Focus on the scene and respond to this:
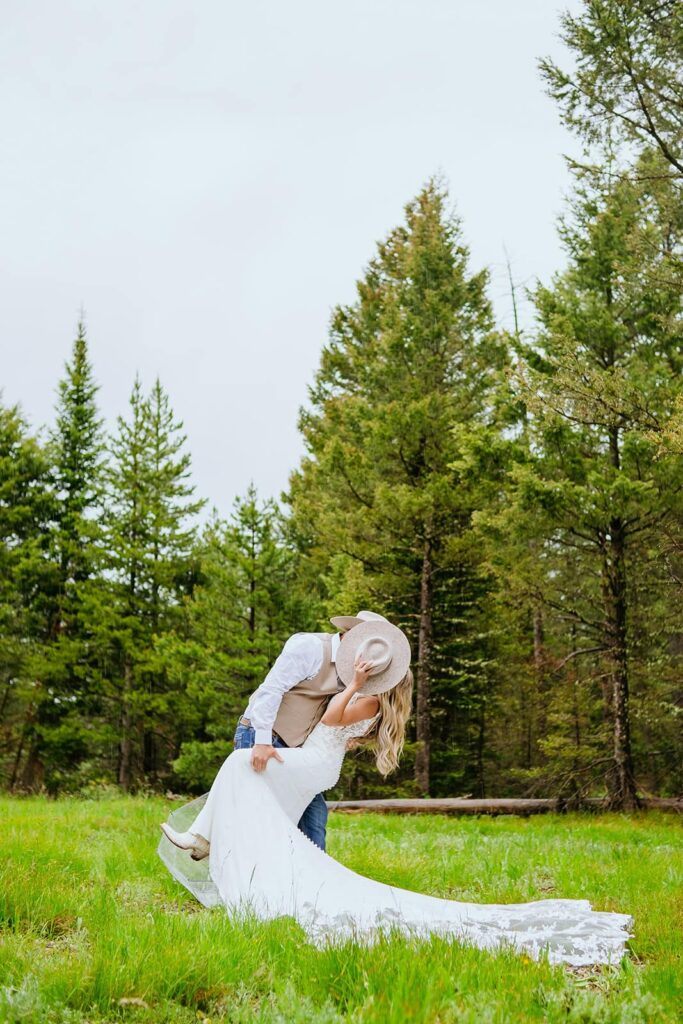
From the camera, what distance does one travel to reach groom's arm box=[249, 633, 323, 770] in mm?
5168

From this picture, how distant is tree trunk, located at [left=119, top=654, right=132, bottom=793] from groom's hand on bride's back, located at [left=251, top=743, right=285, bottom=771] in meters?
20.4

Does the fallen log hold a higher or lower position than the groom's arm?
lower

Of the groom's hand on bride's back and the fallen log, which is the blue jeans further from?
the fallen log

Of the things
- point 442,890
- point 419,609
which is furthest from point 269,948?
point 419,609

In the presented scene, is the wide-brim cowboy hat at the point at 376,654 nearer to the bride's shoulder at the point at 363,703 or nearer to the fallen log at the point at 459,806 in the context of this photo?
the bride's shoulder at the point at 363,703

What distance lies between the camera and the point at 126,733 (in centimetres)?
2506

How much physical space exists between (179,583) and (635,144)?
2051cm

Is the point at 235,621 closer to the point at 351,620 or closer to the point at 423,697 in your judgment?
the point at 423,697

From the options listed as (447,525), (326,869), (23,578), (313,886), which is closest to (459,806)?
(447,525)

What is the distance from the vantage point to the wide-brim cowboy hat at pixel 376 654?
5.38m

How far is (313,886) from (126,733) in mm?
22154

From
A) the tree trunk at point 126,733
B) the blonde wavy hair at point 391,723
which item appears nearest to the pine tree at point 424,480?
the tree trunk at point 126,733

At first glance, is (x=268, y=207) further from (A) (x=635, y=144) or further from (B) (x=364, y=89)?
(A) (x=635, y=144)

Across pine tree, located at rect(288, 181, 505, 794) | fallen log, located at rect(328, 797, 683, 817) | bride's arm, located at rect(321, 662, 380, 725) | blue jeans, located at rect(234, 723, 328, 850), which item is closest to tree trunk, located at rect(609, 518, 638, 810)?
fallen log, located at rect(328, 797, 683, 817)
